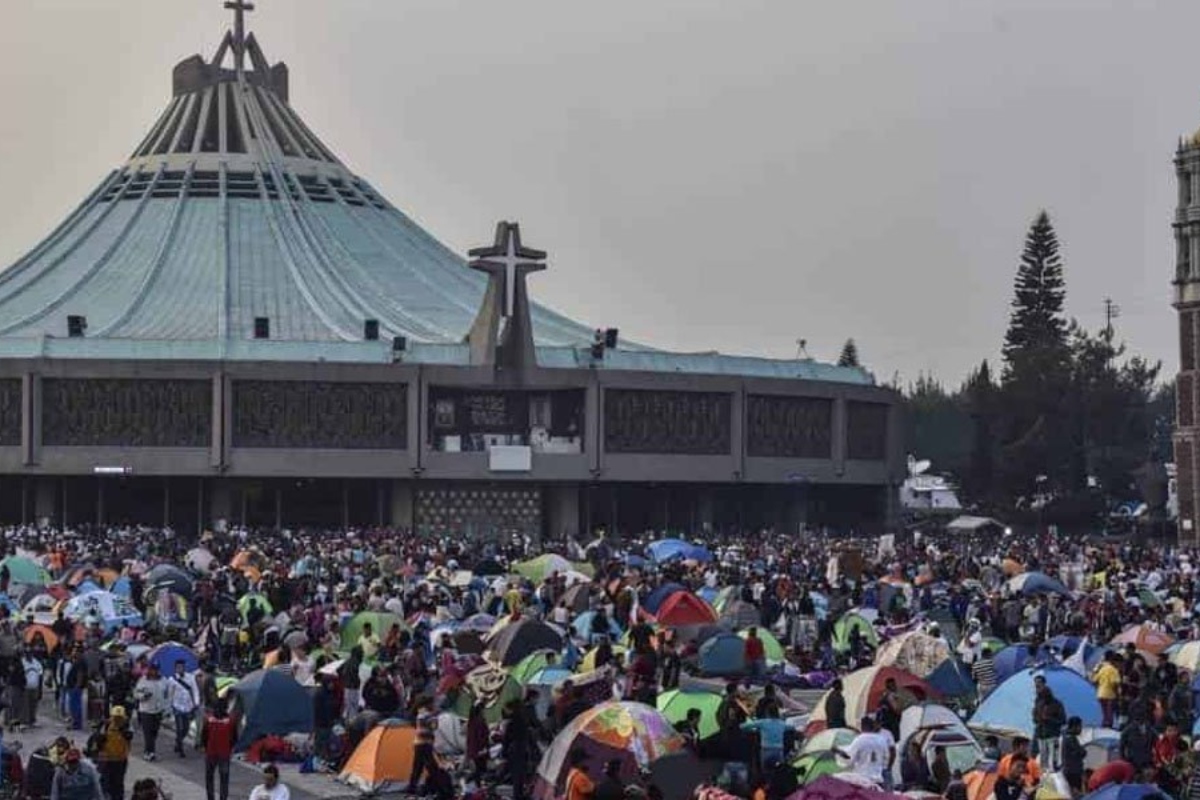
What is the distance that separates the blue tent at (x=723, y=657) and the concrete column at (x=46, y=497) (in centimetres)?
4157

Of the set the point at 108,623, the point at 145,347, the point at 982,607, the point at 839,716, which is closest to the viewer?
the point at 839,716

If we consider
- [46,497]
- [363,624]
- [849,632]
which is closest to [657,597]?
[849,632]

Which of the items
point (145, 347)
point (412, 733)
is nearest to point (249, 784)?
point (412, 733)

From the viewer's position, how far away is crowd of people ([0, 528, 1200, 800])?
1836 centimetres

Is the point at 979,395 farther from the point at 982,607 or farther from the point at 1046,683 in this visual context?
the point at 1046,683

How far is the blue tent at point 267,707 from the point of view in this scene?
2200cm

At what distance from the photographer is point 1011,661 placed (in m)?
23.8

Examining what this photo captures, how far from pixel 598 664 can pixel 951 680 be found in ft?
10.1

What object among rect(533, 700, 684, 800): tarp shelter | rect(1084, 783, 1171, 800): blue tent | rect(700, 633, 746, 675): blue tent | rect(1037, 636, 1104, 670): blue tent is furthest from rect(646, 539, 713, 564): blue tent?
rect(1084, 783, 1171, 800): blue tent

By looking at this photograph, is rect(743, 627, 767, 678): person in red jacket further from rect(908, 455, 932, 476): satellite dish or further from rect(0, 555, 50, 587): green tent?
rect(908, 455, 932, 476): satellite dish

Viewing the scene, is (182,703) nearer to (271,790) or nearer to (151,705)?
(151,705)

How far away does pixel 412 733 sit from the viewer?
20.7m

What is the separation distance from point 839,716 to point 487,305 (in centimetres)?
4631

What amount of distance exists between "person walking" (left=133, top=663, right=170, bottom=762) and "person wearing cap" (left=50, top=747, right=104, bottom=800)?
4.96 meters
